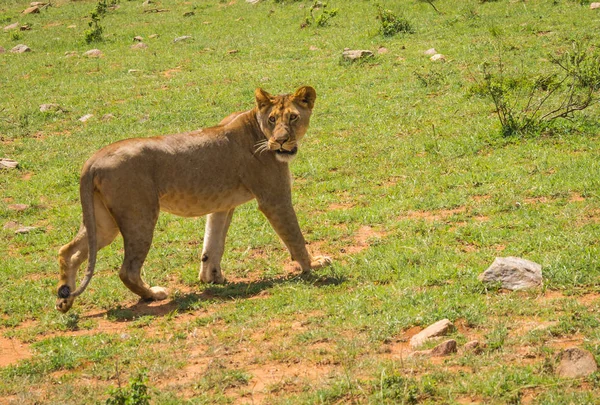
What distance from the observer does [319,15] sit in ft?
63.3

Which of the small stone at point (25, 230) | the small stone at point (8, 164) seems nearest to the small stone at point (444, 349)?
the small stone at point (25, 230)

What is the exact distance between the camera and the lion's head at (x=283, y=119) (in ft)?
25.7

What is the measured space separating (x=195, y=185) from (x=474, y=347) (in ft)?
9.74

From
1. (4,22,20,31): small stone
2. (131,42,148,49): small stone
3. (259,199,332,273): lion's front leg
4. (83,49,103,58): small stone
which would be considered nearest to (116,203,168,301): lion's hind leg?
(259,199,332,273): lion's front leg

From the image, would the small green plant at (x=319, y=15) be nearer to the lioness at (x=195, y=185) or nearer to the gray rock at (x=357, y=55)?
the gray rock at (x=357, y=55)

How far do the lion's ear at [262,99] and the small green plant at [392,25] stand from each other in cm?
979

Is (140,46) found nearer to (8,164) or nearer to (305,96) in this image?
(8,164)

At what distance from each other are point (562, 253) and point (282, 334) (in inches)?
95.8

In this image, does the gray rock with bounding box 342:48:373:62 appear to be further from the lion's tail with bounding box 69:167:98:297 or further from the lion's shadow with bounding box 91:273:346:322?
the lion's tail with bounding box 69:167:98:297

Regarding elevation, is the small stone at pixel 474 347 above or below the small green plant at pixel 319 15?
above

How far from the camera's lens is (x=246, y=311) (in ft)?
23.2

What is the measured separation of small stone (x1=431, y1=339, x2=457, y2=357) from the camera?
18.9 feet

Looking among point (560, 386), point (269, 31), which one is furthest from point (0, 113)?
point (560, 386)

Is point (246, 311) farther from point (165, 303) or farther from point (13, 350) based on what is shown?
point (13, 350)
